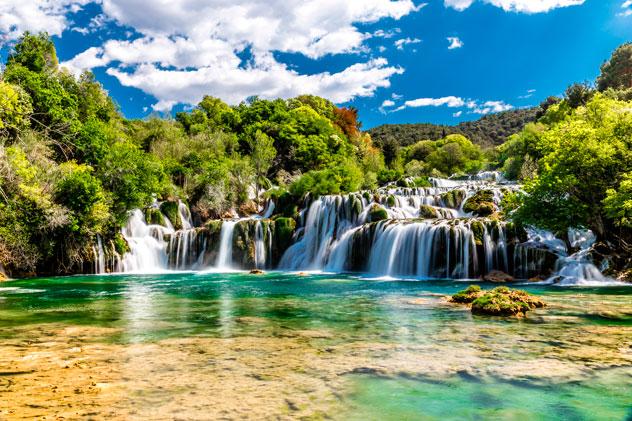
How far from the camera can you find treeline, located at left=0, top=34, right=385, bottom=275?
26.0 m

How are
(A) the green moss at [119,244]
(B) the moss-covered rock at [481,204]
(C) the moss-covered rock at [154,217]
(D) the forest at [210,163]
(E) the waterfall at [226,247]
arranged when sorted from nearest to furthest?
(D) the forest at [210,163], (B) the moss-covered rock at [481,204], (A) the green moss at [119,244], (E) the waterfall at [226,247], (C) the moss-covered rock at [154,217]

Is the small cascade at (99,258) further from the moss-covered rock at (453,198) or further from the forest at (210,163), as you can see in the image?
the moss-covered rock at (453,198)

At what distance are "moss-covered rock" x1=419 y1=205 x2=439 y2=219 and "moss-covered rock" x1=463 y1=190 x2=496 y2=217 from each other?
7.73 feet

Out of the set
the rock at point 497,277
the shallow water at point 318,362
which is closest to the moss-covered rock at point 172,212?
the shallow water at point 318,362

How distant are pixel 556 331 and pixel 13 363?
10650 mm

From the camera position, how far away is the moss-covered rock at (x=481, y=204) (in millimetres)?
32031

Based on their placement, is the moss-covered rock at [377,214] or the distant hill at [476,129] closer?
the moss-covered rock at [377,214]

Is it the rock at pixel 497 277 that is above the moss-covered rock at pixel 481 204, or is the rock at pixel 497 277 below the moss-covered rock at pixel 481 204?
below

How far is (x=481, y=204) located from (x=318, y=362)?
28.4 metres

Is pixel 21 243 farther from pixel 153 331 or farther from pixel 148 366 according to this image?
pixel 148 366

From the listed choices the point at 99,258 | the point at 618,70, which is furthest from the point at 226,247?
the point at 618,70

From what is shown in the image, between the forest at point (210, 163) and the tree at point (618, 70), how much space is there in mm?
211

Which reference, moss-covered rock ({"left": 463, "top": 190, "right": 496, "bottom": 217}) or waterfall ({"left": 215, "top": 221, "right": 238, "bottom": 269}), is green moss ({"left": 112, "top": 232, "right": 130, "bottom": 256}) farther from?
moss-covered rock ({"left": 463, "top": 190, "right": 496, "bottom": 217})

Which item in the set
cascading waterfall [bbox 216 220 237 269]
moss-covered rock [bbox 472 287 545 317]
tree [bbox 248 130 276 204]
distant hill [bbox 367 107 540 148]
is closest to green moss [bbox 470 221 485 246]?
moss-covered rock [bbox 472 287 545 317]
